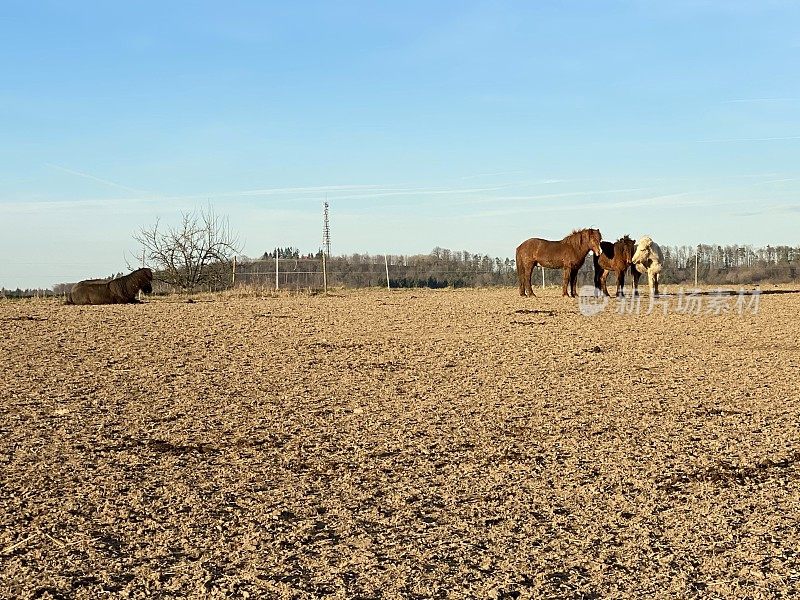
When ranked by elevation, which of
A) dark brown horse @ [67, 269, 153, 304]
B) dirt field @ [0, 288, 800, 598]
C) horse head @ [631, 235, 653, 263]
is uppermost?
horse head @ [631, 235, 653, 263]

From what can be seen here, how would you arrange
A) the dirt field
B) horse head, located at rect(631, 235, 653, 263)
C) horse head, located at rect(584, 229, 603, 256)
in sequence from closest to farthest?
the dirt field, horse head, located at rect(584, 229, 603, 256), horse head, located at rect(631, 235, 653, 263)

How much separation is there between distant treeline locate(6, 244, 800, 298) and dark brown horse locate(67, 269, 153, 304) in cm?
1115

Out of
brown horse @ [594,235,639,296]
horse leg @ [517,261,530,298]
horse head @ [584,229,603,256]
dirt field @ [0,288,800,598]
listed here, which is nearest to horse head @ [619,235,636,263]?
brown horse @ [594,235,639,296]

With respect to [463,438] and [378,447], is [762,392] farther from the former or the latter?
[378,447]

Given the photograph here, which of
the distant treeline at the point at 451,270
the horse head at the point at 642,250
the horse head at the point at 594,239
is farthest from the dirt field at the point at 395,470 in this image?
the distant treeline at the point at 451,270

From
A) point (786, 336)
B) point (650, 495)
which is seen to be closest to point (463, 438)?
→ point (650, 495)

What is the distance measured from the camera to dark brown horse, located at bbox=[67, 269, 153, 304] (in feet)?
54.3

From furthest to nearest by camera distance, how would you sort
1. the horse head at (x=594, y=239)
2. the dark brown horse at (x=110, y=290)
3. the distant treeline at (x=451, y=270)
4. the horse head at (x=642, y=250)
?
the distant treeline at (x=451, y=270), the horse head at (x=642, y=250), the horse head at (x=594, y=239), the dark brown horse at (x=110, y=290)

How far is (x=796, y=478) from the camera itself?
4.93 m

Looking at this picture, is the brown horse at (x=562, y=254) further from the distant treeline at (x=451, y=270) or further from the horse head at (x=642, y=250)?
the distant treeline at (x=451, y=270)

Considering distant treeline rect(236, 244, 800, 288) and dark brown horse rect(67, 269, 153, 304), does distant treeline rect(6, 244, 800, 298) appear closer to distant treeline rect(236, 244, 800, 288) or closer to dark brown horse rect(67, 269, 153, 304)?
distant treeline rect(236, 244, 800, 288)

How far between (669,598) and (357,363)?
6.25 metres

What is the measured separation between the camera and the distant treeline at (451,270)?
32.1 m

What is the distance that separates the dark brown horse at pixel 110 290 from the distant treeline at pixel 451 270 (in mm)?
11152
